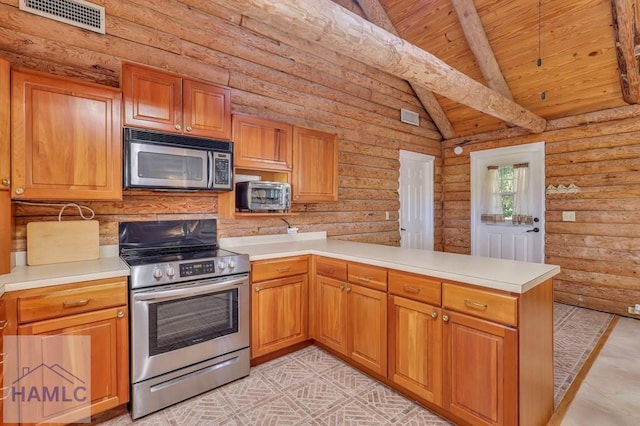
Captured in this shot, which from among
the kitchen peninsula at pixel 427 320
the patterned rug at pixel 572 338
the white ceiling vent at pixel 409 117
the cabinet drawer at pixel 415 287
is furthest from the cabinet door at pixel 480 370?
the white ceiling vent at pixel 409 117

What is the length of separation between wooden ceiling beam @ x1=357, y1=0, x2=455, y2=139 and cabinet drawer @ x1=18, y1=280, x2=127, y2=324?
409 cm

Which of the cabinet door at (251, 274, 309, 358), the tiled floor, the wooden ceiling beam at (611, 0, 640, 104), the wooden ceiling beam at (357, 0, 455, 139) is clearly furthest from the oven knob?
the wooden ceiling beam at (611, 0, 640, 104)

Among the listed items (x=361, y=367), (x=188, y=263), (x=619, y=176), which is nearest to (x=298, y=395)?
(x=361, y=367)

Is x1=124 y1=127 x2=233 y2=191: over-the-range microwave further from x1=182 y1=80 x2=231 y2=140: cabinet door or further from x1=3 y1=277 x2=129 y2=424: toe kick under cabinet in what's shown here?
x1=3 y1=277 x2=129 y2=424: toe kick under cabinet

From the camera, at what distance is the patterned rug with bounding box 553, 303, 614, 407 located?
2.51m

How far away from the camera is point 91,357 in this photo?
1.86m

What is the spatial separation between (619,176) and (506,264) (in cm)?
317

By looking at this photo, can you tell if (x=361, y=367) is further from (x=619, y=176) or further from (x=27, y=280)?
(x=619, y=176)

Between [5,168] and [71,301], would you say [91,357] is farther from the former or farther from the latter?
[5,168]

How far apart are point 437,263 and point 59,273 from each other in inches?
91.1

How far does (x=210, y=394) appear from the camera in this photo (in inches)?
89.4

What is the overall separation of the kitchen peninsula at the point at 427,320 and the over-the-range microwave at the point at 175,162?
0.71 meters

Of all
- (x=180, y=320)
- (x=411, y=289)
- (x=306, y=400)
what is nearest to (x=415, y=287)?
(x=411, y=289)

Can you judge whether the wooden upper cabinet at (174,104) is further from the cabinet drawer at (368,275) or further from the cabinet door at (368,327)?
the cabinet door at (368,327)
